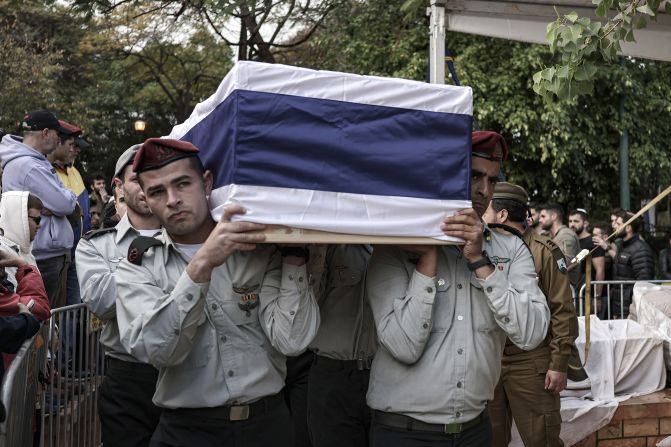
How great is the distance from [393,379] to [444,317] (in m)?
0.32

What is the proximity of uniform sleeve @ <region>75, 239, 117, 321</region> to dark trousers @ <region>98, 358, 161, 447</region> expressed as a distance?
315 millimetres

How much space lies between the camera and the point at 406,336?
3135 millimetres

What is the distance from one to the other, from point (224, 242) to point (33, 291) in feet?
6.93

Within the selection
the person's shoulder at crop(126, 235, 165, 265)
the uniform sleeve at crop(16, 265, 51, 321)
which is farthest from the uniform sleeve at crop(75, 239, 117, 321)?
the person's shoulder at crop(126, 235, 165, 265)

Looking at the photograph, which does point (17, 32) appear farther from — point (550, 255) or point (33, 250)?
point (550, 255)

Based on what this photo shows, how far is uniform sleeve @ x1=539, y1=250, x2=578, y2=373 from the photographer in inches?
190

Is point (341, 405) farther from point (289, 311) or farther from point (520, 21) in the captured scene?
point (520, 21)

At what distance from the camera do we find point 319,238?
291cm

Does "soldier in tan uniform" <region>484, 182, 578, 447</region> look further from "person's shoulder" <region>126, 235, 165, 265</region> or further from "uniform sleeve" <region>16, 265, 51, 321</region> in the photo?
"uniform sleeve" <region>16, 265, 51, 321</region>

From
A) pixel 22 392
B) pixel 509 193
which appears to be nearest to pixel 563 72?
pixel 509 193

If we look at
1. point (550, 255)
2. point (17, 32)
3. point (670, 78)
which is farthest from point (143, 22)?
point (550, 255)

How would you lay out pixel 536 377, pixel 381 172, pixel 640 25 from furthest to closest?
pixel 536 377 < pixel 640 25 < pixel 381 172

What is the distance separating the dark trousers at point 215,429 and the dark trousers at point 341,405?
1116mm

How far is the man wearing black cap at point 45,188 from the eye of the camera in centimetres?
612
